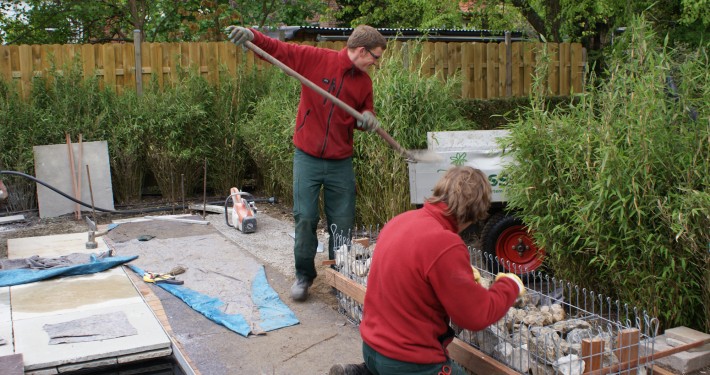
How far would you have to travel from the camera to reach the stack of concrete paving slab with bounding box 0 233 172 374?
13.5ft

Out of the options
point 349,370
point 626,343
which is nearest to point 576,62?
point 626,343

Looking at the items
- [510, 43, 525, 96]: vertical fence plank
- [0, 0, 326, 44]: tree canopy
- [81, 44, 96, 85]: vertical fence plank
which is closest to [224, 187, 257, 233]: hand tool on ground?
→ [81, 44, 96, 85]: vertical fence plank

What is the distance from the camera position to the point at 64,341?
4.32 metres

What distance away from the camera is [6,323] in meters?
4.69

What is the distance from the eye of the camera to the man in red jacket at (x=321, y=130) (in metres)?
5.12

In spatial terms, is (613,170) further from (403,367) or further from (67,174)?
(67,174)

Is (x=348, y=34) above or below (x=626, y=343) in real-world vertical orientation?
above

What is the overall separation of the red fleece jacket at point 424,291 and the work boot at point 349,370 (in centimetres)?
16

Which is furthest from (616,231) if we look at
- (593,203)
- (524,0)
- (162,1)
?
(162,1)

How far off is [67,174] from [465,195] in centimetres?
714

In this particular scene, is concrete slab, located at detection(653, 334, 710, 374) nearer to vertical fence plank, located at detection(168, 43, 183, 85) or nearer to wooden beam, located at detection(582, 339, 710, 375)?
wooden beam, located at detection(582, 339, 710, 375)

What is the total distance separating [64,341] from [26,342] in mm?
227

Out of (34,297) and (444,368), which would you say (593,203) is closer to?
(444,368)

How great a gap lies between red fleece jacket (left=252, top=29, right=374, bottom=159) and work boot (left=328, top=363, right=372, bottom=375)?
229cm
